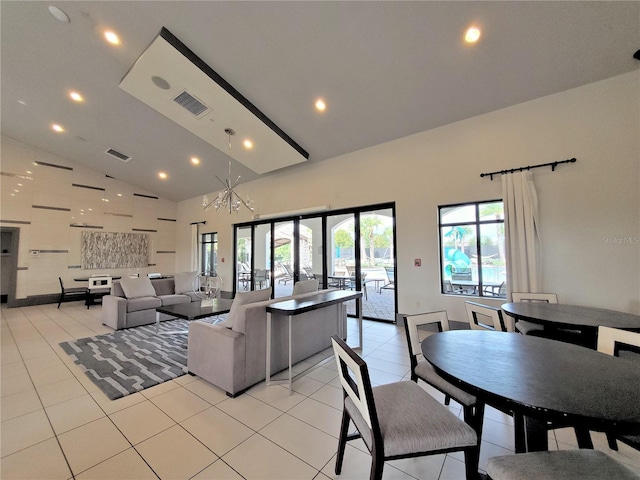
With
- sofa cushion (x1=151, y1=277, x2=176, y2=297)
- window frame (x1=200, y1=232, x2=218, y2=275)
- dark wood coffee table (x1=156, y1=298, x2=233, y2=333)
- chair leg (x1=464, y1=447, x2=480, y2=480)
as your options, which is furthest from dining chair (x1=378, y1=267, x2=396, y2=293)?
window frame (x1=200, y1=232, x2=218, y2=275)

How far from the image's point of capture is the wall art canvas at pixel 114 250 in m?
7.88

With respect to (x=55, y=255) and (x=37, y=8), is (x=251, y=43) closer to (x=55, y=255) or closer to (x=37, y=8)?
(x=37, y=8)

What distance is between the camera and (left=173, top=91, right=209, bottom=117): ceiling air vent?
4.20 meters

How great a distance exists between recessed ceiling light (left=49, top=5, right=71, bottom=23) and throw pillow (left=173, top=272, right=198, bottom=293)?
4575 millimetres

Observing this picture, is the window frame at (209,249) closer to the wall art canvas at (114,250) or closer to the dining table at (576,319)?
the wall art canvas at (114,250)

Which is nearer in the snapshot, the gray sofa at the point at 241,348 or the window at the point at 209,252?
the gray sofa at the point at 241,348

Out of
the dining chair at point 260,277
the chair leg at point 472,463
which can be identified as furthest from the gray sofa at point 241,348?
the dining chair at point 260,277

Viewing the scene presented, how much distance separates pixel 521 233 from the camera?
369 cm

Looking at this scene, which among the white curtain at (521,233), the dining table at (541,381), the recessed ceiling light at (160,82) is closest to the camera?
the dining table at (541,381)

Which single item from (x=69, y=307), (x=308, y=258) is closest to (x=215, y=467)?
(x=308, y=258)

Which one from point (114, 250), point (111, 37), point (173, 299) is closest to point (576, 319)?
point (173, 299)

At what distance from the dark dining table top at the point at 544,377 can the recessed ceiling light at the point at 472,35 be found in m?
3.16

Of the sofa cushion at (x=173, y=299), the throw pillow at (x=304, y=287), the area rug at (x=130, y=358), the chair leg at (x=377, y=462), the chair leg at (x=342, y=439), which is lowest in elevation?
the area rug at (x=130, y=358)

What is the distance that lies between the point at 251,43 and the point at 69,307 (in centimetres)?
812
